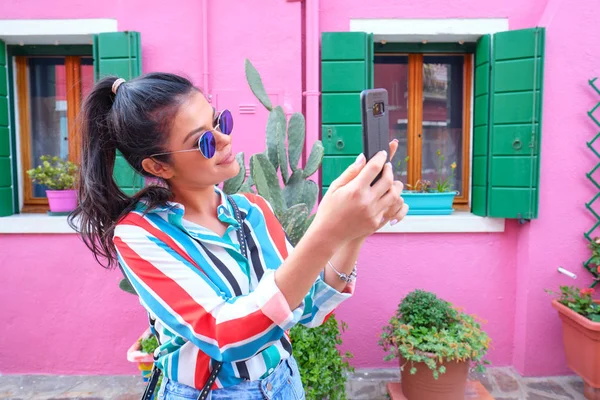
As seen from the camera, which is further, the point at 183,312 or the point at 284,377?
the point at 284,377

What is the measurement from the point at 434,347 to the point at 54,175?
9.74ft

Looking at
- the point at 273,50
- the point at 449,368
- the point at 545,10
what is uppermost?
the point at 545,10

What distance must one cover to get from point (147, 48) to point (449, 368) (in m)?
2.97

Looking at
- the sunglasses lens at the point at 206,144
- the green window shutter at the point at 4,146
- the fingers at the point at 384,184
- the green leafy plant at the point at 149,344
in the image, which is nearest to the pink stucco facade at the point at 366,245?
the green window shutter at the point at 4,146

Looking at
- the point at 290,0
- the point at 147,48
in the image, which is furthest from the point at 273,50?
the point at 147,48

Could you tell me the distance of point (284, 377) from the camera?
1.14 meters

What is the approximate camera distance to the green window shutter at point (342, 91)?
3.33 m

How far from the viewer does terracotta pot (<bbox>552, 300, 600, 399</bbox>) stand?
9.75ft

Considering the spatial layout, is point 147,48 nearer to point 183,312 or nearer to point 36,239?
point 36,239

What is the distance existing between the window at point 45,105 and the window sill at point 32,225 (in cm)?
27

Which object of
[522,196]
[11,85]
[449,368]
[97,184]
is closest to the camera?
[97,184]

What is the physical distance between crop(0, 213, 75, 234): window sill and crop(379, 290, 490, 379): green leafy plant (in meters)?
2.46

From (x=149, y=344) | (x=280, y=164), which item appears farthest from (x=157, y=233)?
(x=149, y=344)

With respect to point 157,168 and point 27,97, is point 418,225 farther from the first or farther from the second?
point 27,97
